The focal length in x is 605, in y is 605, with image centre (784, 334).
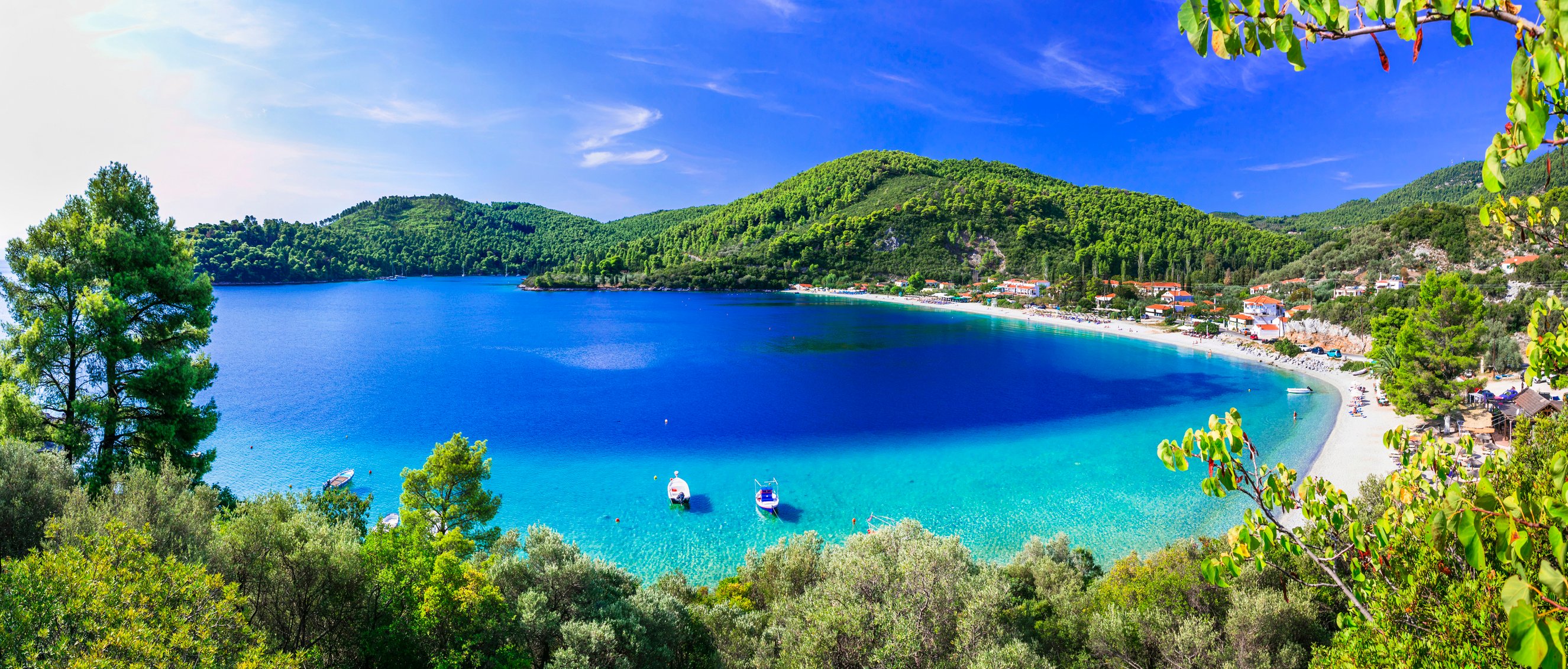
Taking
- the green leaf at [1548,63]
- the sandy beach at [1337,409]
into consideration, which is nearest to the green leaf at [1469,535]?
the green leaf at [1548,63]

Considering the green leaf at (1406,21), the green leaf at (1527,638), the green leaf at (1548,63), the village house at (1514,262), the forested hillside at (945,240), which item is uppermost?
the forested hillside at (945,240)

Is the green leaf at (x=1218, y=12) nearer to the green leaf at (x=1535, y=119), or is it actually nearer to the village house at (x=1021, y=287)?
the green leaf at (x=1535, y=119)

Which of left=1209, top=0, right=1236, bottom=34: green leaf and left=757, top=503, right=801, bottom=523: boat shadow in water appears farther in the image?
left=757, top=503, right=801, bottom=523: boat shadow in water

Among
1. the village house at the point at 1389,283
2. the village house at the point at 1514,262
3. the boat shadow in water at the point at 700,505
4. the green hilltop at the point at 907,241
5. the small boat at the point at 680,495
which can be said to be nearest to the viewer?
the boat shadow in water at the point at 700,505

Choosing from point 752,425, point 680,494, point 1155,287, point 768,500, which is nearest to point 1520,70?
point 768,500

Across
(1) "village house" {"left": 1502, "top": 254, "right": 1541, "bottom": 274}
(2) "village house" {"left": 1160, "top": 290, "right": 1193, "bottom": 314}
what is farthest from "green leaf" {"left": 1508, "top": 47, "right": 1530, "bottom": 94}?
(2) "village house" {"left": 1160, "top": 290, "right": 1193, "bottom": 314}

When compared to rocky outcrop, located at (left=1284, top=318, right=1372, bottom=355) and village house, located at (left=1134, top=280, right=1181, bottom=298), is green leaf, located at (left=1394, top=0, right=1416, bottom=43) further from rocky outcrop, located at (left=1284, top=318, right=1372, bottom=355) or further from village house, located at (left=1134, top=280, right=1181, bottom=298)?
village house, located at (left=1134, top=280, right=1181, bottom=298)
